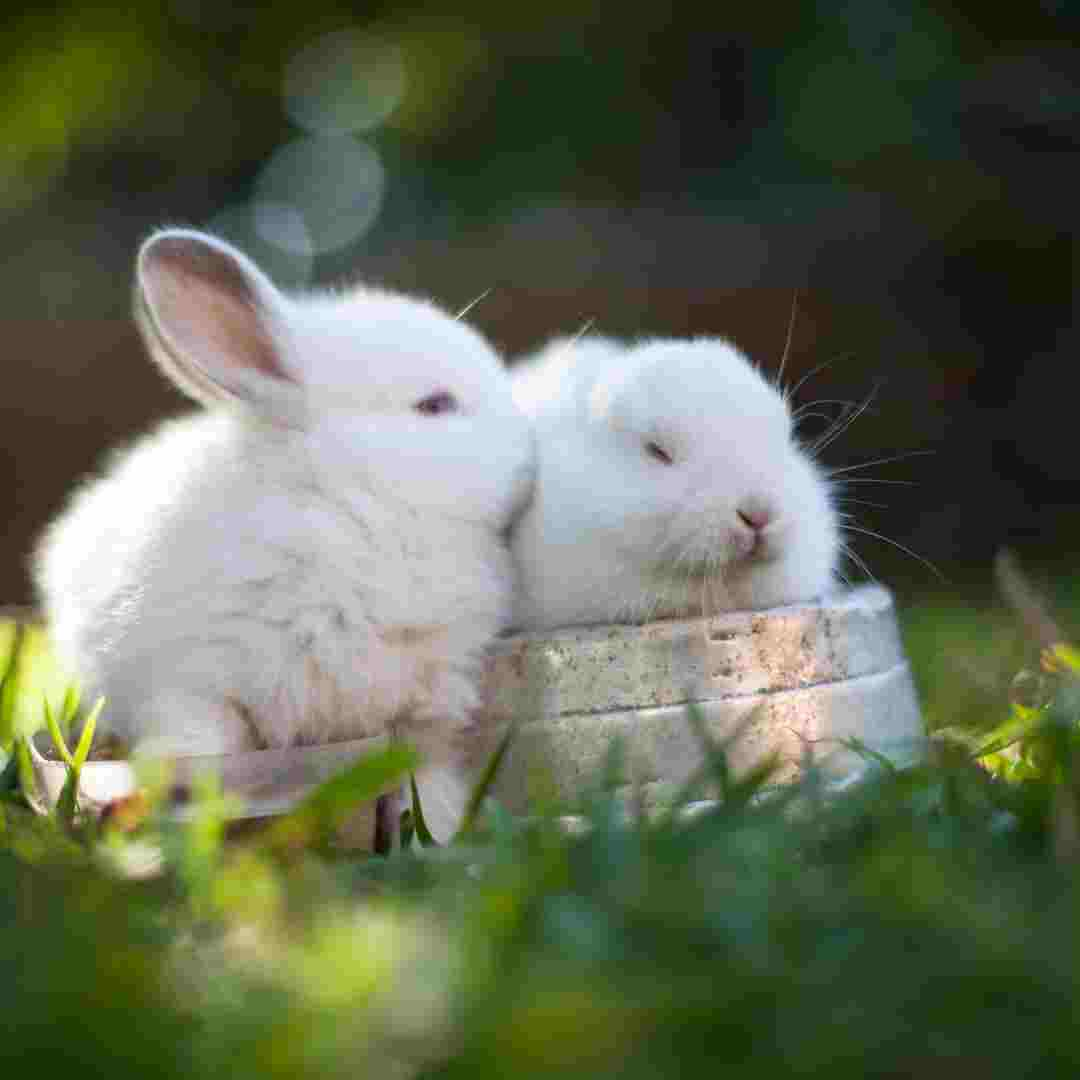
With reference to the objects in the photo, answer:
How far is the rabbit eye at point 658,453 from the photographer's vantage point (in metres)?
2.87

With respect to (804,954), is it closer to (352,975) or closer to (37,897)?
(352,975)

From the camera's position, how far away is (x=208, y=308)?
281cm

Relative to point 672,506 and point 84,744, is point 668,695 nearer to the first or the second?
point 672,506

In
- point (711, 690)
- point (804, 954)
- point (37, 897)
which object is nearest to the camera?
point (804, 954)

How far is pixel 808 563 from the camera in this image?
2887 mm

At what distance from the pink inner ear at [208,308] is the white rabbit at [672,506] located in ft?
1.93

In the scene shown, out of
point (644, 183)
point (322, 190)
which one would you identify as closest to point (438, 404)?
point (322, 190)

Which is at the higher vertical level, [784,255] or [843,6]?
[843,6]

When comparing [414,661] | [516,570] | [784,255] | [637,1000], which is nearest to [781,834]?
[637,1000]

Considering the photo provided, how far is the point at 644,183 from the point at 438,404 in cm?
515

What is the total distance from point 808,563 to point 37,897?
1624mm

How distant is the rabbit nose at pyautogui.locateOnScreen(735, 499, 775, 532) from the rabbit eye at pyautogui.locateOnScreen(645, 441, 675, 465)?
178 mm

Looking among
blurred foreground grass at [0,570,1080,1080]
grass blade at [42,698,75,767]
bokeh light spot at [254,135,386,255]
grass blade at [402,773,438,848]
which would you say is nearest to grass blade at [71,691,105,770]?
grass blade at [42,698,75,767]

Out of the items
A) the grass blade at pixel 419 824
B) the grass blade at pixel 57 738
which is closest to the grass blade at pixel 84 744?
the grass blade at pixel 57 738
